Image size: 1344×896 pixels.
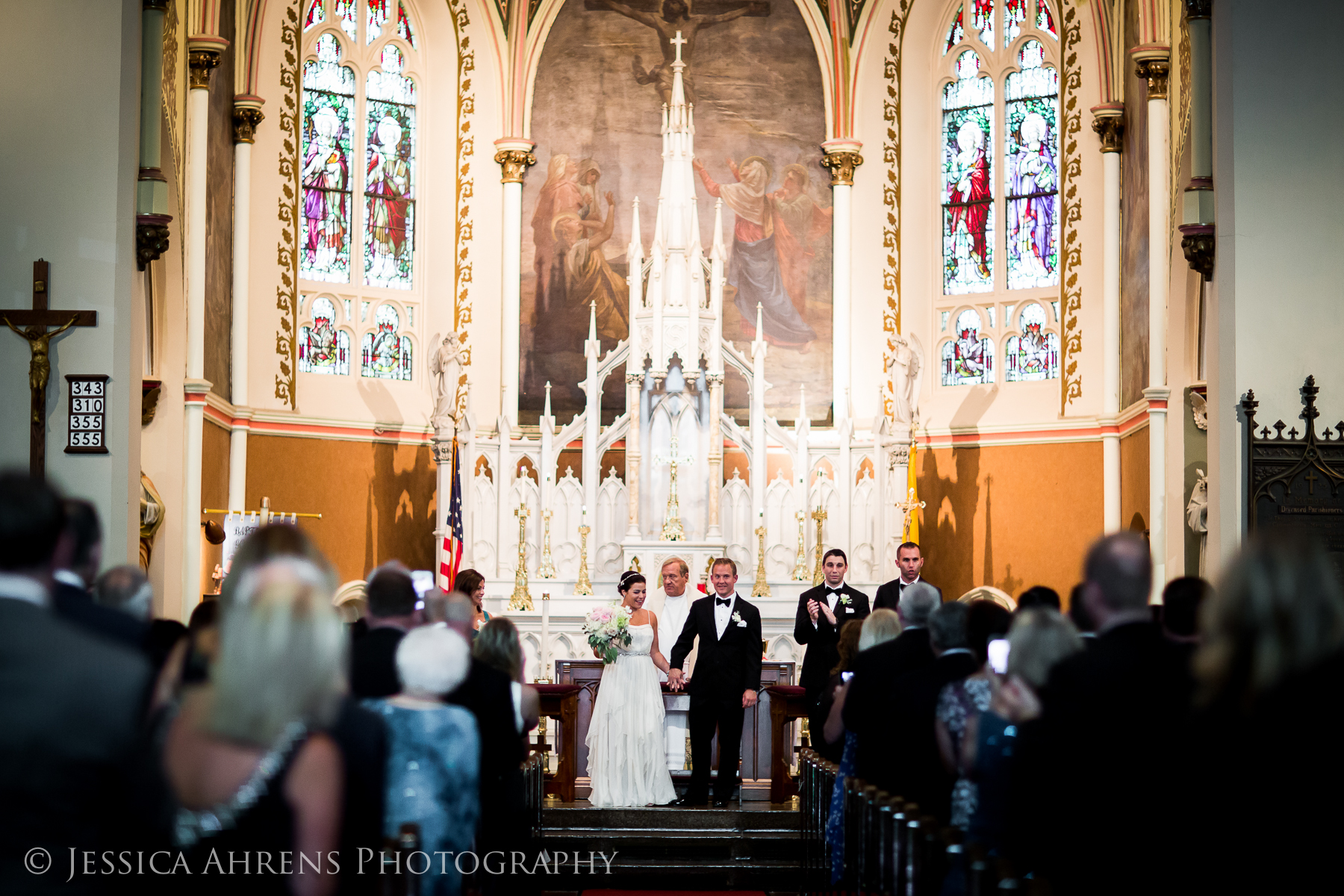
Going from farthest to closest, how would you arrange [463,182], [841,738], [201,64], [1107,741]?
1. [463,182]
2. [201,64]
3. [841,738]
4. [1107,741]

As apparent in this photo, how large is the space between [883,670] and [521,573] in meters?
9.24

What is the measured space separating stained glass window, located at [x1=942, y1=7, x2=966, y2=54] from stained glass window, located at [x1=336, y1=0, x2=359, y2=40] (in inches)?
263

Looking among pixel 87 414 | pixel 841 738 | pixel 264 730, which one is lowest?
pixel 841 738

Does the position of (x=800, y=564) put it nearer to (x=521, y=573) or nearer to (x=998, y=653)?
(x=521, y=573)

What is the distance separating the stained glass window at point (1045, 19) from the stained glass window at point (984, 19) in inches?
21.7

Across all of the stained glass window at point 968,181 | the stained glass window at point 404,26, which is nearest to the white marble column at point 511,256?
the stained glass window at point 404,26

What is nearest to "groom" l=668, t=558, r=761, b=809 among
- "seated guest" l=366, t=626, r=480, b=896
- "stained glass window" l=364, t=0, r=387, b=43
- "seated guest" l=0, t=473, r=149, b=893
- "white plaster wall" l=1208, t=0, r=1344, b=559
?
"white plaster wall" l=1208, t=0, r=1344, b=559

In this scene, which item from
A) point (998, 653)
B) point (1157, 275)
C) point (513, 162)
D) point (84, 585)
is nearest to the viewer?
point (84, 585)

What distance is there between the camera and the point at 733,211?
17688mm

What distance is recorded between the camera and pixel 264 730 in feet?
9.23

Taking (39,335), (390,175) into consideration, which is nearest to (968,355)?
(390,175)

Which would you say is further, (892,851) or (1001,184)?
(1001,184)

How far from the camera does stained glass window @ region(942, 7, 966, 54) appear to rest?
17500mm

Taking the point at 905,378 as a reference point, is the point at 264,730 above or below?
below
